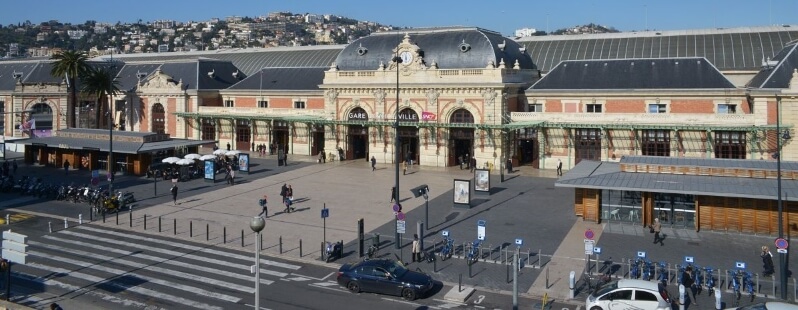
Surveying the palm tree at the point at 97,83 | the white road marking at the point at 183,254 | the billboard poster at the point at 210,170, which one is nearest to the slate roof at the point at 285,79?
the palm tree at the point at 97,83

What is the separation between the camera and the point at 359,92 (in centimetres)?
5972

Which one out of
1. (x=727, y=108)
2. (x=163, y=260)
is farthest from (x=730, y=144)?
(x=163, y=260)

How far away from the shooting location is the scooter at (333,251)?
91.1 ft

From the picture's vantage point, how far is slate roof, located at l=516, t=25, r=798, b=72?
6053 centimetres

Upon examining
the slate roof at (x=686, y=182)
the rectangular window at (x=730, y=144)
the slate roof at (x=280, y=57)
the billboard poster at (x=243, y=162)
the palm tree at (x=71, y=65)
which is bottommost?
the slate roof at (x=686, y=182)

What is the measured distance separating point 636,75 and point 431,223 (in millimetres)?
27824

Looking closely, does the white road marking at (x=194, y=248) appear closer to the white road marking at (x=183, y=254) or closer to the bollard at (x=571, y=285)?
the white road marking at (x=183, y=254)

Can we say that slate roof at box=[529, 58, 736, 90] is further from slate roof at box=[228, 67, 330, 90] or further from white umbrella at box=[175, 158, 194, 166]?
white umbrella at box=[175, 158, 194, 166]

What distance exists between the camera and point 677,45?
64375mm

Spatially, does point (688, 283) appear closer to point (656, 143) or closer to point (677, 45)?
point (656, 143)

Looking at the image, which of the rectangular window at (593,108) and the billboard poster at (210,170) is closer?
the billboard poster at (210,170)

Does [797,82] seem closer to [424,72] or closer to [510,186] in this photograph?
[510,186]

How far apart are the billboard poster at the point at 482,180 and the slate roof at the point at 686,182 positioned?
19.6 feet

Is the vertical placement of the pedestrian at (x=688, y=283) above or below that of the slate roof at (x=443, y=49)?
below
